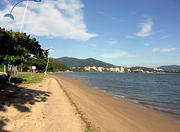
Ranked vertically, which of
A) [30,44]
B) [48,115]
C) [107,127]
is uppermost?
[30,44]

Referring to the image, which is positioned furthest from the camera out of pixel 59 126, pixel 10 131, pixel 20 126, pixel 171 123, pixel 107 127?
pixel 171 123

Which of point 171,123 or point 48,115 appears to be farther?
point 171,123

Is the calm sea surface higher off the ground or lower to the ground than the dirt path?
lower

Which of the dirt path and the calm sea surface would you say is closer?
the dirt path

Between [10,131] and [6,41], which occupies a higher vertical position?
[6,41]

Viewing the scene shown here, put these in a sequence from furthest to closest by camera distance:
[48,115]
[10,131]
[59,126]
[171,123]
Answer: [171,123] < [48,115] < [59,126] < [10,131]

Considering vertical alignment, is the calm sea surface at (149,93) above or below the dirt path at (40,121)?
below

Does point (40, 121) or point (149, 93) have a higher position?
point (40, 121)

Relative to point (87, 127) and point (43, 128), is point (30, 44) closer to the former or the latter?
point (43, 128)

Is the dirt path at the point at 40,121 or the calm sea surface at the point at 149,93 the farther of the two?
the calm sea surface at the point at 149,93

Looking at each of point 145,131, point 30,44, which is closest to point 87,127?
point 145,131

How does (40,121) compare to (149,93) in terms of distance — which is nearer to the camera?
(40,121)

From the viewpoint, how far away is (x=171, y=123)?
670 centimetres

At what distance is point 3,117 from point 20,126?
97cm
